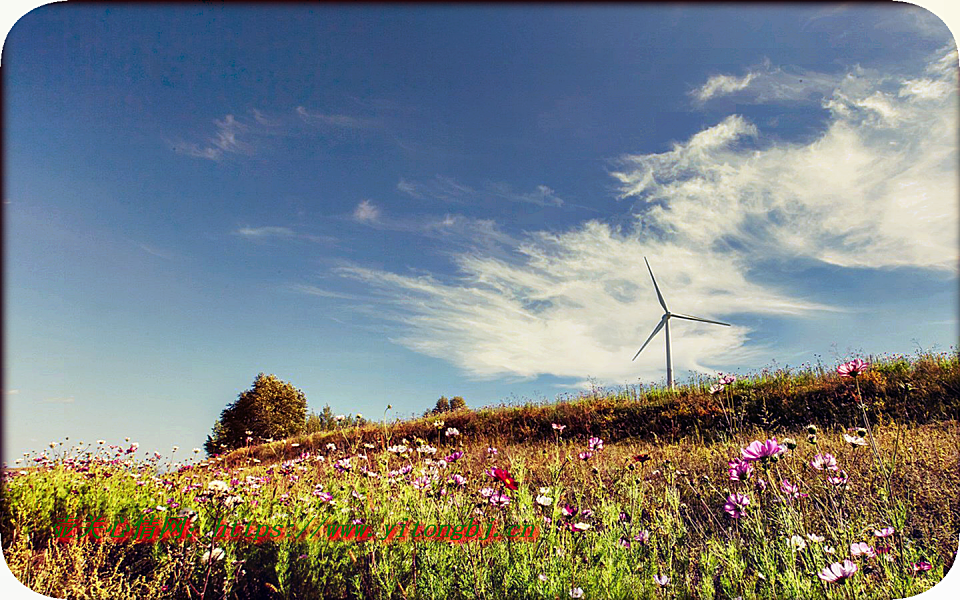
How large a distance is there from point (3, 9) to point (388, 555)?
4366 mm

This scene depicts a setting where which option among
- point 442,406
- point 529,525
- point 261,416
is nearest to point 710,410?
point 442,406

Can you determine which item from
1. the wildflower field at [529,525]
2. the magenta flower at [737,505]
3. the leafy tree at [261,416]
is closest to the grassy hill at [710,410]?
the leafy tree at [261,416]

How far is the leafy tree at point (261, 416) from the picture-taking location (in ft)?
30.9

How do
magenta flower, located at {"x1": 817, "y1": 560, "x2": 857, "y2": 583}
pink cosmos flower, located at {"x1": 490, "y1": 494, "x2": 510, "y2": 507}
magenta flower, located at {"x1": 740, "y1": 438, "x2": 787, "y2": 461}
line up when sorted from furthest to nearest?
pink cosmos flower, located at {"x1": 490, "y1": 494, "x2": 510, "y2": 507} → magenta flower, located at {"x1": 740, "y1": 438, "x2": 787, "y2": 461} → magenta flower, located at {"x1": 817, "y1": 560, "x2": 857, "y2": 583}

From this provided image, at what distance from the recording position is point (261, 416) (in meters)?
9.34

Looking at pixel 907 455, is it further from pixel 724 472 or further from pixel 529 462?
pixel 529 462

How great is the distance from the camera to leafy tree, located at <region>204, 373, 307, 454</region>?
9406 millimetres

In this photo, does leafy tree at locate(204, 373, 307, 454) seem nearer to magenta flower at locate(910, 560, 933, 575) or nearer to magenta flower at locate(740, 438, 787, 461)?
magenta flower at locate(740, 438, 787, 461)

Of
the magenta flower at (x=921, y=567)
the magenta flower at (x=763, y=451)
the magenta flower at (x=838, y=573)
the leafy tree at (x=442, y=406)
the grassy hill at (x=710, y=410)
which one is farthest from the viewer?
the leafy tree at (x=442, y=406)

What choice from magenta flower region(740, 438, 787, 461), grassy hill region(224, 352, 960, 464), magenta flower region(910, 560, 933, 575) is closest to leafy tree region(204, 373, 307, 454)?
grassy hill region(224, 352, 960, 464)

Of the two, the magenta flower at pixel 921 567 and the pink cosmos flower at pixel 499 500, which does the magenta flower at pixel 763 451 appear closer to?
the magenta flower at pixel 921 567

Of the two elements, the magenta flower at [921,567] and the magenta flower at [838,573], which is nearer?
the magenta flower at [838,573]

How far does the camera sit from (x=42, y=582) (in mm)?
3379

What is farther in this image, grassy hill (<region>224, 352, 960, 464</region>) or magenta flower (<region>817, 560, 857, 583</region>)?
grassy hill (<region>224, 352, 960, 464</region>)
